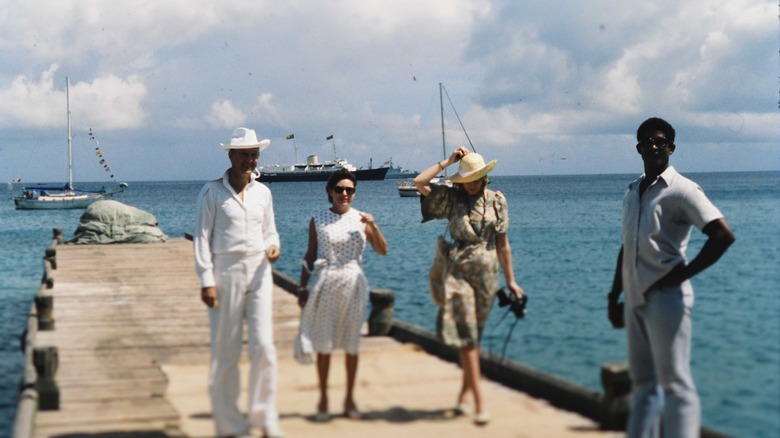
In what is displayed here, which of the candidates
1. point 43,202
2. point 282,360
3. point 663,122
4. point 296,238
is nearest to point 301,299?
point 282,360

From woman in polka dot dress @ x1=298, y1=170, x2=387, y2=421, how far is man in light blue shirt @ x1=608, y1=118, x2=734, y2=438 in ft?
6.41

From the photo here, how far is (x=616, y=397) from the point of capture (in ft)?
18.7

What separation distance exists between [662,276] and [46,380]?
4.37 metres

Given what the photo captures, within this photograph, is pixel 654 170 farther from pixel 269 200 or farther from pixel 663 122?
pixel 269 200

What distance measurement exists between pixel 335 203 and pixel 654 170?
236cm

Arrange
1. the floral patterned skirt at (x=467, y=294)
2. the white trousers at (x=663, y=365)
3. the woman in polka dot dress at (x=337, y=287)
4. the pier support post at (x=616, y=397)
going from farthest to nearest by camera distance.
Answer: the woman in polka dot dress at (x=337, y=287) → the floral patterned skirt at (x=467, y=294) → the pier support post at (x=616, y=397) → the white trousers at (x=663, y=365)

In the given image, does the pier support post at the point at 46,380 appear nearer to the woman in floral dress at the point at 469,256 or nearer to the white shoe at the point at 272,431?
the white shoe at the point at 272,431

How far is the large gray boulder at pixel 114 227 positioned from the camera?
2311 centimetres

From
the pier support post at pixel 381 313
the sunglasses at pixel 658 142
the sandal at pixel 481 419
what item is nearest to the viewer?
the sunglasses at pixel 658 142

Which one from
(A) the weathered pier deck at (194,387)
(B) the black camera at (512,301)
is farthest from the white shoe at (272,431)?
(B) the black camera at (512,301)

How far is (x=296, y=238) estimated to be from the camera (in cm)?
4741

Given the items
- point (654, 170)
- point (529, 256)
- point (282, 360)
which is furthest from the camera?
point (529, 256)

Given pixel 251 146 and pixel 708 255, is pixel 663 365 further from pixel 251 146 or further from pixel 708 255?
pixel 251 146

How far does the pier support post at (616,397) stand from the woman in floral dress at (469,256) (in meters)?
0.79
